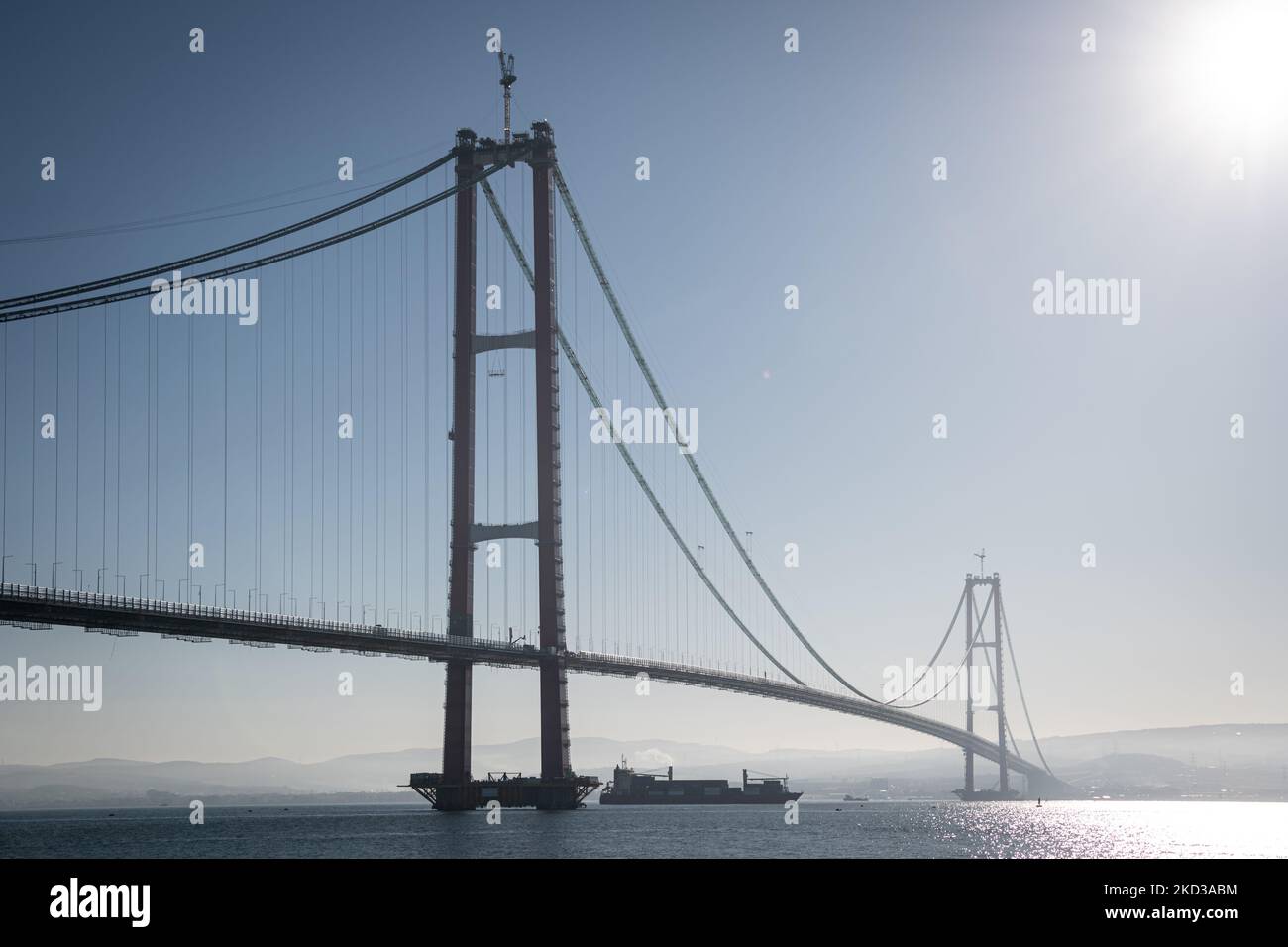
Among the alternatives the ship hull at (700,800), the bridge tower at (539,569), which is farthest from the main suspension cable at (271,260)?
the ship hull at (700,800)

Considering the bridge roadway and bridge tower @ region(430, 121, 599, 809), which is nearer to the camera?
the bridge roadway

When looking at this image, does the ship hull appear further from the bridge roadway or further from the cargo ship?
the bridge roadway

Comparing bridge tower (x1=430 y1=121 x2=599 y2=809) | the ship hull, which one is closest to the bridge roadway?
bridge tower (x1=430 y1=121 x2=599 y2=809)

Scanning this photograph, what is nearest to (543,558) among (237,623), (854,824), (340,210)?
A: (237,623)

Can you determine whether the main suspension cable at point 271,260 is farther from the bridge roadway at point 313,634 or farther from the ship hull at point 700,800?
the ship hull at point 700,800

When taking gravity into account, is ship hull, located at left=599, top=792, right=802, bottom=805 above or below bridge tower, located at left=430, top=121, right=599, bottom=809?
below
